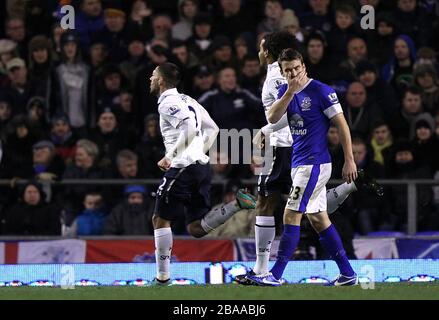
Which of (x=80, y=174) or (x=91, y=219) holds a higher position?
(x=80, y=174)

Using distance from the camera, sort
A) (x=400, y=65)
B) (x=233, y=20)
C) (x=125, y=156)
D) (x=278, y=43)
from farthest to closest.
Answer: (x=233, y=20)
(x=400, y=65)
(x=125, y=156)
(x=278, y=43)

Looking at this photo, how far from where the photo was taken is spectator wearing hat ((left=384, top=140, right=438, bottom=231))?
16.4m

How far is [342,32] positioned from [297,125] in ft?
23.4

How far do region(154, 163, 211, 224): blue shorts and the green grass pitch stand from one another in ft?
2.76

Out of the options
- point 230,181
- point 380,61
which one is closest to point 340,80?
point 380,61

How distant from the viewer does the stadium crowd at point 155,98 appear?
16781 mm

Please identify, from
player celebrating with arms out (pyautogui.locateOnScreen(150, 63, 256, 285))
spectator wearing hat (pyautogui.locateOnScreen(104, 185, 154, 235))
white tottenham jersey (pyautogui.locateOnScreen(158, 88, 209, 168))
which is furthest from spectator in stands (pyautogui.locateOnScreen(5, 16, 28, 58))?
white tottenham jersey (pyautogui.locateOnScreen(158, 88, 209, 168))

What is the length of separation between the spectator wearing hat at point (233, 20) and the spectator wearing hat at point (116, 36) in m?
1.29

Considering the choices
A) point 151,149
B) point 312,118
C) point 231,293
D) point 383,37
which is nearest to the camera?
point 231,293

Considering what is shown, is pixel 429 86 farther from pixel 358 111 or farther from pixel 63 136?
pixel 63 136

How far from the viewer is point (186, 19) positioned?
1944cm

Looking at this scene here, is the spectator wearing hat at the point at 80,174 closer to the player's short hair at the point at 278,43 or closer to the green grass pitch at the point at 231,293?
the green grass pitch at the point at 231,293

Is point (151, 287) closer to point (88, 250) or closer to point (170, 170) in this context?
Result: point (170, 170)

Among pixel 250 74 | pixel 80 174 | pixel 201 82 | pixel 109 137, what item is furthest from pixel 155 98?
pixel 80 174
